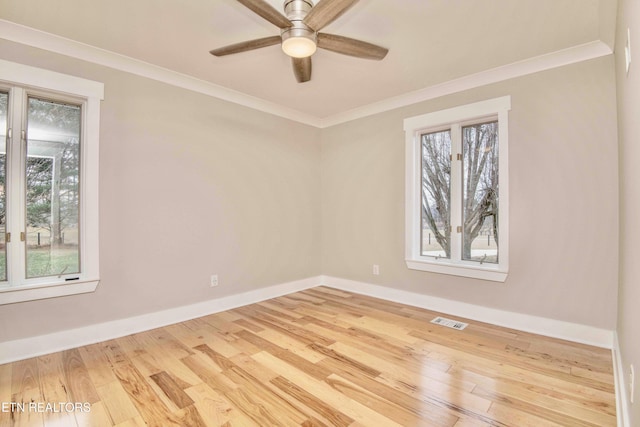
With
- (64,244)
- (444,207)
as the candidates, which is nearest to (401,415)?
(444,207)

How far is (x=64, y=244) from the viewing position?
255 centimetres

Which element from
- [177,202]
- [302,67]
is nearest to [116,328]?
[177,202]

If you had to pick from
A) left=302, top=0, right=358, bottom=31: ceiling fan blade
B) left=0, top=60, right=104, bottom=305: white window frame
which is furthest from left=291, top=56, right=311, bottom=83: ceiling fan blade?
left=0, top=60, right=104, bottom=305: white window frame

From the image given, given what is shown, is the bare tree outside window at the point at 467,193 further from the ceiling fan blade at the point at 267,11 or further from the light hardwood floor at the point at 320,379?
the ceiling fan blade at the point at 267,11

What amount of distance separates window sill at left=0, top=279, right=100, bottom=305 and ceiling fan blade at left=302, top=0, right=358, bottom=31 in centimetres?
265

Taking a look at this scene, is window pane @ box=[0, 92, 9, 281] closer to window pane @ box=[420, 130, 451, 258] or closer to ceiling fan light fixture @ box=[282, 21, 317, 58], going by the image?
ceiling fan light fixture @ box=[282, 21, 317, 58]

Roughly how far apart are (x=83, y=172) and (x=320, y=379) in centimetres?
256

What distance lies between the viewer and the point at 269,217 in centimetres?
388

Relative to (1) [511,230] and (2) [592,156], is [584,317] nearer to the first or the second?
(1) [511,230]

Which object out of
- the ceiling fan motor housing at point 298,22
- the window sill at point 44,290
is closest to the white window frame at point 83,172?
the window sill at point 44,290

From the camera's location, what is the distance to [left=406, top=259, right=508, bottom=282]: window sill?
9.60 ft

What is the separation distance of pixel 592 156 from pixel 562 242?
0.75 meters

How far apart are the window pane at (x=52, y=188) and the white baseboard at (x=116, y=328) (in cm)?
51

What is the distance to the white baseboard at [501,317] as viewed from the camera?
8.14 ft
